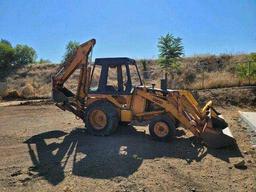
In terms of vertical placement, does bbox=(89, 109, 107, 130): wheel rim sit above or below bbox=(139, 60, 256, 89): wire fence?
below

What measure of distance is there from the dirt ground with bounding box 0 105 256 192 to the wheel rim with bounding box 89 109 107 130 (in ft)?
1.48

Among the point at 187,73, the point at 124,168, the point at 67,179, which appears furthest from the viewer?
the point at 187,73

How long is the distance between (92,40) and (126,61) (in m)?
1.42

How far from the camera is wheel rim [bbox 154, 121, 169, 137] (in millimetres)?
9614

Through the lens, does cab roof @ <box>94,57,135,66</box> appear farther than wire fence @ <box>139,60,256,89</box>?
No

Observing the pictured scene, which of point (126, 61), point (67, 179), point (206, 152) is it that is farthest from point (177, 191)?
point (126, 61)

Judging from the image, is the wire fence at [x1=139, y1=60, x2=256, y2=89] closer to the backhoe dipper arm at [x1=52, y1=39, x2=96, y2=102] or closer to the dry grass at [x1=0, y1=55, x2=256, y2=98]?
the dry grass at [x1=0, y1=55, x2=256, y2=98]

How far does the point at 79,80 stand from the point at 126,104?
1.82 metres

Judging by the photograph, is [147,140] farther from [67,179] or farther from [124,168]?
[67,179]

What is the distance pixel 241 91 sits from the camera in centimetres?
1953

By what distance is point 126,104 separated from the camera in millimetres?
10695

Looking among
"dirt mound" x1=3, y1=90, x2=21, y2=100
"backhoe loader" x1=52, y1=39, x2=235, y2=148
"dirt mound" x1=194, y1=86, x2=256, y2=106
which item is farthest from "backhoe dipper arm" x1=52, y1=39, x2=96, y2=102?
"dirt mound" x1=3, y1=90, x2=21, y2=100

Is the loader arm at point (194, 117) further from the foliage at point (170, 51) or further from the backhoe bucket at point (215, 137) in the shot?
the foliage at point (170, 51)

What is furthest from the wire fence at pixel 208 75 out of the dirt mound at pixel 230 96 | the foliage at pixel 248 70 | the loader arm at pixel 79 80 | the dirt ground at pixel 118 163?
the loader arm at pixel 79 80
